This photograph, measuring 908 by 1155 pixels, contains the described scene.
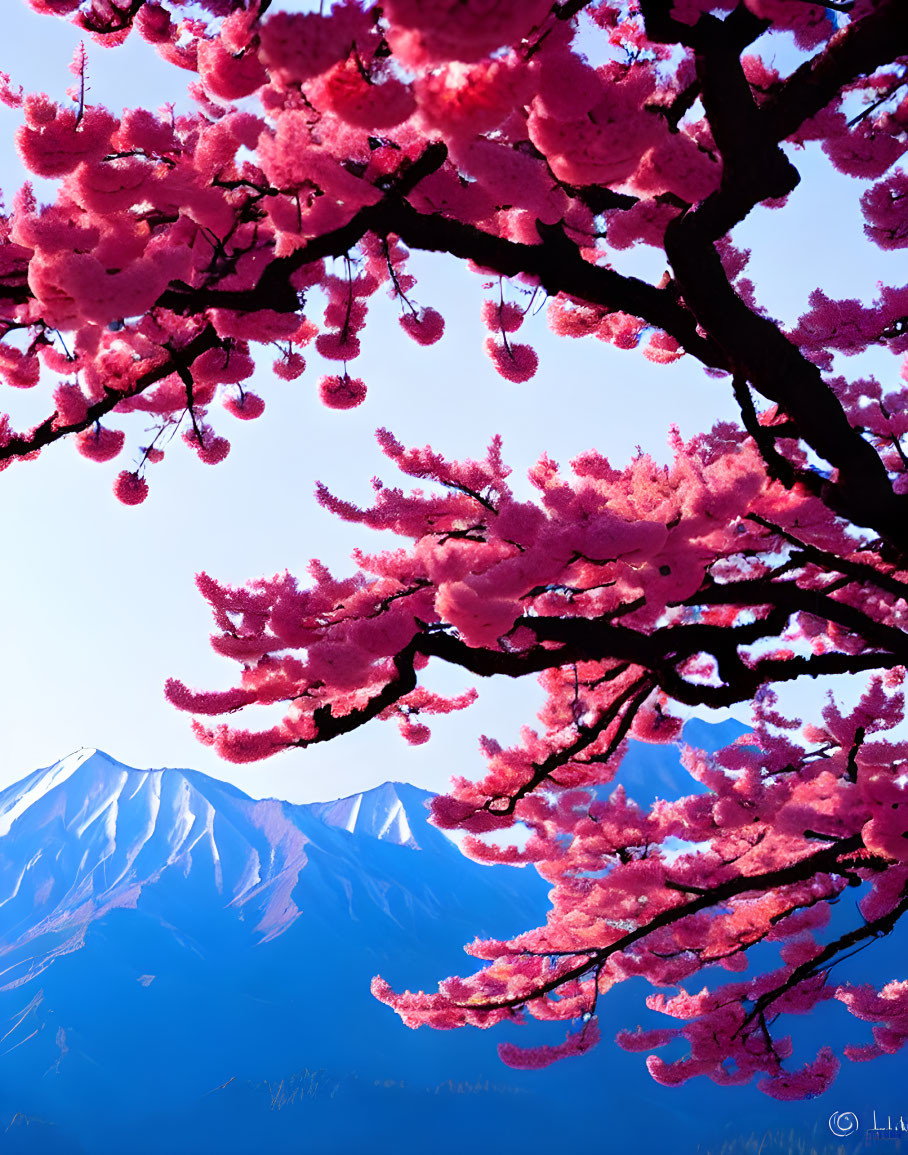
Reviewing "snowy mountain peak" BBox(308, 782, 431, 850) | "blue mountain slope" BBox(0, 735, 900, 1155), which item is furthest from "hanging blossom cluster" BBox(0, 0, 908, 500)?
"snowy mountain peak" BBox(308, 782, 431, 850)

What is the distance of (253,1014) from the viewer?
11258 millimetres

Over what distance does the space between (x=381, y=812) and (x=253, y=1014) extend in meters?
5.67

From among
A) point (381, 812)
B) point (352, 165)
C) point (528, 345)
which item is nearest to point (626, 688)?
point (528, 345)

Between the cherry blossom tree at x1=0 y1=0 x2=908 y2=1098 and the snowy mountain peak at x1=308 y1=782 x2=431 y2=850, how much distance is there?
11168 mm

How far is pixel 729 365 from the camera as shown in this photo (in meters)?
2.41

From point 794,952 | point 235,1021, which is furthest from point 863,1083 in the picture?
point 235,1021

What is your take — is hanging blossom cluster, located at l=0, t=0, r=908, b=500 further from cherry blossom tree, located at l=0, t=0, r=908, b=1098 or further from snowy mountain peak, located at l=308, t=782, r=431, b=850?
snowy mountain peak, located at l=308, t=782, r=431, b=850

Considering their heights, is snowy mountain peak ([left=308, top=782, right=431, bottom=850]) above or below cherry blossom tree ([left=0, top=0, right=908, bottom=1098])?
above

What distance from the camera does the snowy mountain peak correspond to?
52.4 feet

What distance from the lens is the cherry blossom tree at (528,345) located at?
1.82 m

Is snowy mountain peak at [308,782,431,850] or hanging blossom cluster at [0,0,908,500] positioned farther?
snowy mountain peak at [308,782,431,850]

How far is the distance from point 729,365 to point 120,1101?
12.6 m

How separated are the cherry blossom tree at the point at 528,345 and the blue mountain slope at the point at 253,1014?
7.44m

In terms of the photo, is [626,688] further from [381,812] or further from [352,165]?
[381,812]
